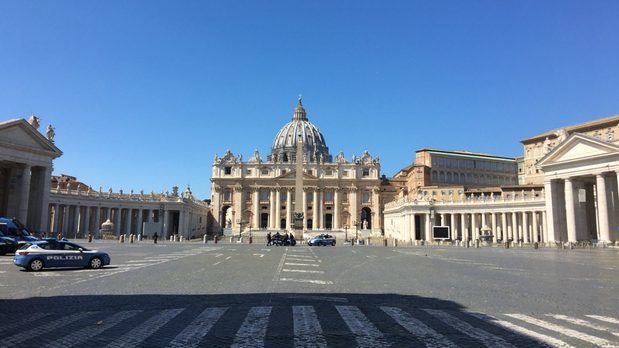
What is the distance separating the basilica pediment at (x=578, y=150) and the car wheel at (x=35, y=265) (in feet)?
168

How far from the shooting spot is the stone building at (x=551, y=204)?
165ft

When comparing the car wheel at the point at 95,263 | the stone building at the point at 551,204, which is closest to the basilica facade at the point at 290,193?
the stone building at the point at 551,204

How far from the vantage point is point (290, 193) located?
11581 centimetres

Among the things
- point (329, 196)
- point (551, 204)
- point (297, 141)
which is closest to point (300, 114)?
point (297, 141)

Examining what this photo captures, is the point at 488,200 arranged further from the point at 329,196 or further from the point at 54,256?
the point at 54,256

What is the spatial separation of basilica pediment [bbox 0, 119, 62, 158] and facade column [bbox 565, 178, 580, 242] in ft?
183

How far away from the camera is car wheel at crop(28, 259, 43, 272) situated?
18.8 m

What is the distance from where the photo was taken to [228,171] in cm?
11856

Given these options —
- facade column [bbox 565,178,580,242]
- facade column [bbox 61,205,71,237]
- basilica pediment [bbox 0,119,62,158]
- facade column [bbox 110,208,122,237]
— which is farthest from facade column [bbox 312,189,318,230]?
basilica pediment [bbox 0,119,62,158]

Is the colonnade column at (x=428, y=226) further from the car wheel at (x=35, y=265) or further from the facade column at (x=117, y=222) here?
the car wheel at (x=35, y=265)

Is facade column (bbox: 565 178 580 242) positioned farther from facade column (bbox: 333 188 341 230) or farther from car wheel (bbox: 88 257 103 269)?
facade column (bbox: 333 188 341 230)

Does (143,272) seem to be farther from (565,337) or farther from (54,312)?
(565,337)

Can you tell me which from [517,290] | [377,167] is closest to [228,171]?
[377,167]

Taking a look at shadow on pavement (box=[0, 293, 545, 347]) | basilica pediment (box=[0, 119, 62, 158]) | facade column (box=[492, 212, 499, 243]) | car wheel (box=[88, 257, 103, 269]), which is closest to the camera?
shadow on pavement (box=[0, 293, 545, 347])
